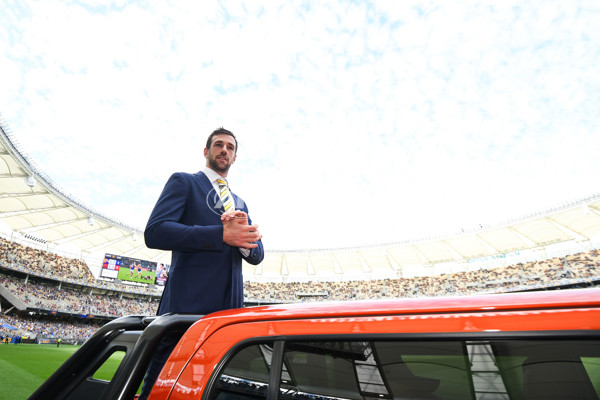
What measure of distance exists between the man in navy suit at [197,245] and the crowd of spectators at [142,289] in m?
32.4

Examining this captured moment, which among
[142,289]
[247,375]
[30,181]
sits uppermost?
[30,181]

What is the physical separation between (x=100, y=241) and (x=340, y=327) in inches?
1728

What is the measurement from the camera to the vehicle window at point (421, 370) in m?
0.75

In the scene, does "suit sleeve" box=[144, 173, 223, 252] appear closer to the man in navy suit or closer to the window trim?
the man in navy suit

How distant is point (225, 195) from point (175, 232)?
42 centimetres

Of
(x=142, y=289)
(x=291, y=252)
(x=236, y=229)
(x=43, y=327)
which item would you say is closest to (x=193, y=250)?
(x=236, y=229)

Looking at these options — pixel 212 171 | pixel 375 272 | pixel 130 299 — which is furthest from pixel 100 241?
pixel 212 171

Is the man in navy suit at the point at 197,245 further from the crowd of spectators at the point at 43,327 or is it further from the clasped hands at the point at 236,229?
the crowd of spectators at the point at 43,327

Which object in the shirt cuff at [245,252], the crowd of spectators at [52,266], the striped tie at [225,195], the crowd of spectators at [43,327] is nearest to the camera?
the shirt cuff at [245,252]

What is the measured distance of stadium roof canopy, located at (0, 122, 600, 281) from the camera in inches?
989

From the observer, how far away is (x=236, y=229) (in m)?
1.55

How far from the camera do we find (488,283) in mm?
34312

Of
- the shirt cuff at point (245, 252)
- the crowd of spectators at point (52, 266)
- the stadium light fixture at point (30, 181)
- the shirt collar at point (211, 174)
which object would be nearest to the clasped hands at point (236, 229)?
the shirt cuff at point (245, 252)

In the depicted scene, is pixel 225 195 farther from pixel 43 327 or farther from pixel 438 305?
pixel 43 327
